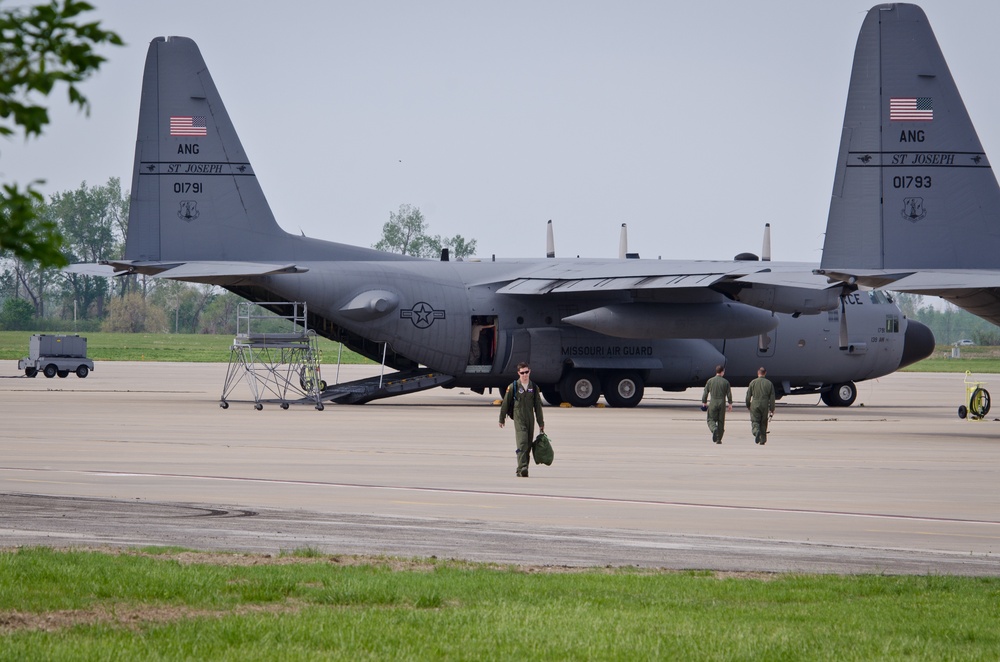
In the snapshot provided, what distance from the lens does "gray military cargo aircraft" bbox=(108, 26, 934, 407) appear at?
37344mm

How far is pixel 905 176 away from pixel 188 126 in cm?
2045

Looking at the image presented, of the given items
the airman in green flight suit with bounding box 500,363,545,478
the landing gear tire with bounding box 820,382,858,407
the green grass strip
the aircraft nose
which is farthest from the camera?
the landing gear tire with bounding box 820,382,858,407

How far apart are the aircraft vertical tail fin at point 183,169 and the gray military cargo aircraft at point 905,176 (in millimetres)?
18326

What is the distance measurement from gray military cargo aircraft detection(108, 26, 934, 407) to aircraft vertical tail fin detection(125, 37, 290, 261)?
4 centimetres

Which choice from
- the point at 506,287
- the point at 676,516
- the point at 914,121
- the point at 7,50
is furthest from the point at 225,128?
the point at 7,50

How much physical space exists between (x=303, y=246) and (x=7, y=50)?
3475 centimetres

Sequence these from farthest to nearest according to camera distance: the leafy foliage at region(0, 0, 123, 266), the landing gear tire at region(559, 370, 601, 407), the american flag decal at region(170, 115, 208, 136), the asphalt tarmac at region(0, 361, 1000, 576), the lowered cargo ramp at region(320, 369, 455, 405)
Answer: the landing gear tire at region(559, 370, 601, 407) → the lowered cargo ramp at region(320, 369, 455, 405) → the american flag decal at region(170, 115, 208, 136) → the asphalt tarmac at region(0, 361, 1000, 576) → the leafy foliage at region(0, 0, 123, 266)

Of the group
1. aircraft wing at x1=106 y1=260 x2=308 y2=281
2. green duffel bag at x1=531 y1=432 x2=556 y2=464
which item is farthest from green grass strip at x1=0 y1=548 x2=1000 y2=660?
aircraft wing at x1=106 y1=260 x2=308 y2=281

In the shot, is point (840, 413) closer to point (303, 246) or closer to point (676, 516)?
point (303, 246)

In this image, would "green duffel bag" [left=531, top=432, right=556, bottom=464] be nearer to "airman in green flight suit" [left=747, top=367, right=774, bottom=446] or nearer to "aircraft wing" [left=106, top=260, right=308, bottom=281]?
"airman in green flight suit" [left=747, top=367, right=774, bottom=446]

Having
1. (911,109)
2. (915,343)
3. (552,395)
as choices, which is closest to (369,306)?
(552,395)

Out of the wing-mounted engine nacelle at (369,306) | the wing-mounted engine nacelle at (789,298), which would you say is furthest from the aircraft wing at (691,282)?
the wing-mounted engine nacelle at (369,306)

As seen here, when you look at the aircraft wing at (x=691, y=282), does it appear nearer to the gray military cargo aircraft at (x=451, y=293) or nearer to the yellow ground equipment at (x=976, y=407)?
the gray military cargo aircraft at (x=451, y=293)

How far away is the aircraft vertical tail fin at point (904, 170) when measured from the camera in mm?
26969
